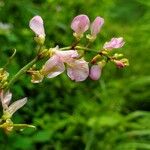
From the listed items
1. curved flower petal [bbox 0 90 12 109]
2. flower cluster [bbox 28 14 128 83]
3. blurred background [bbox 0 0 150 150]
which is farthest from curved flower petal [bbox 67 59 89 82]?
blurred background [bbox 0 0 150 150]

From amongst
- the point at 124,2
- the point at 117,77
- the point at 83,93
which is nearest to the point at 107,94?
the point at 83,93

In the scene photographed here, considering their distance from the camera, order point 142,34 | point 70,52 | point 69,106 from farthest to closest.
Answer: point 142,34 → point 69,106 → point 70,52

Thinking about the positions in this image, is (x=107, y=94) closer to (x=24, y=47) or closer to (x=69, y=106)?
(x=69, y=106)

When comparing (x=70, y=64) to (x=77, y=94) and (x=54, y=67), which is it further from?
(x=77, y=94)

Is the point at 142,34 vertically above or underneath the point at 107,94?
above

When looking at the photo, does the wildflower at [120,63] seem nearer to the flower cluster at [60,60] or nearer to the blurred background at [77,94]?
the flower cluster at [60,60]

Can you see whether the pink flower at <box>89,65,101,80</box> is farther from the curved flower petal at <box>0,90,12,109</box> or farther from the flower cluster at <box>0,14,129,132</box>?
the curved flower petal at <box>0,90,12,109</box>

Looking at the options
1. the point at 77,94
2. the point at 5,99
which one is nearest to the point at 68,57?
the point at 5,99
